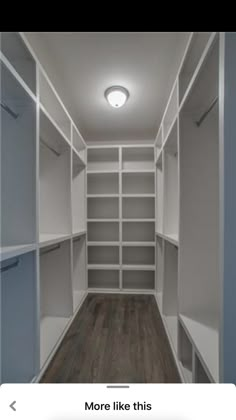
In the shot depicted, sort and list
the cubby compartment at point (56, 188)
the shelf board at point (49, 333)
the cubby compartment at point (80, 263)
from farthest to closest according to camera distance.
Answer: the cubby compartment at point (80, 263)
the cubby compartment at point (56, 188)
the shelf board at point (49, 333)

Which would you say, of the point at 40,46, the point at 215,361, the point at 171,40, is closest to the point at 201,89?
the point at 171,40

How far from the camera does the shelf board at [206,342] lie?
29.0 inches

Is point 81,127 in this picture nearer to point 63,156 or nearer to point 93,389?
point 63,156

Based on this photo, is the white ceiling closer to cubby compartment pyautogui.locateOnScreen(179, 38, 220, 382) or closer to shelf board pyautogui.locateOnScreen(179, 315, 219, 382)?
cubby compartment pyautogui.locateOnScreen(179, 38, 220, 382)

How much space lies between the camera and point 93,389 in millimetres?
456

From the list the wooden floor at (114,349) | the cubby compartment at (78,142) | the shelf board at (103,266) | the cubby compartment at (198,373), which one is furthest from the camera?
the shelf board at (103,266)

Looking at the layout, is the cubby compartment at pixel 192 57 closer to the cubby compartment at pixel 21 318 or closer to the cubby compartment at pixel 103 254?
the cubby compartment at pixel 21 318

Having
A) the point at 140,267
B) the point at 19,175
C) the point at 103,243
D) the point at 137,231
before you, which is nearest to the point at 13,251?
the point at 19,175

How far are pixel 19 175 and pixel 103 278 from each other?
2039mm

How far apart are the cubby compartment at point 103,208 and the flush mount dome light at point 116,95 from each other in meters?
1.26

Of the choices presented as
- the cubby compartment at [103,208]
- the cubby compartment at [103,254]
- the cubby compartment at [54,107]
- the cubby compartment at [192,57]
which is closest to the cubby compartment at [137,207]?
the cubby compartment at [103,208]

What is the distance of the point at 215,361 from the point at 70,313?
1.37 m

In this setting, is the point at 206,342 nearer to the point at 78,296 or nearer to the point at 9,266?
the point at 9,266

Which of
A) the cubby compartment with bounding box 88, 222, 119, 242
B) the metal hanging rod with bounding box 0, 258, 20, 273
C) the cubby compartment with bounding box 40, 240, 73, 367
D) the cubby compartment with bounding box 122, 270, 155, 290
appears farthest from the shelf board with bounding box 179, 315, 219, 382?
the cubby compartment with bounding box 88, 222, 119, 242
